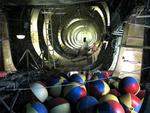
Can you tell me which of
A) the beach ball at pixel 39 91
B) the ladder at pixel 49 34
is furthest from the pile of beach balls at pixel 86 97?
the ladder at pixel 49 34

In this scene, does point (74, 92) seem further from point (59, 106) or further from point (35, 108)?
point (35, 108)


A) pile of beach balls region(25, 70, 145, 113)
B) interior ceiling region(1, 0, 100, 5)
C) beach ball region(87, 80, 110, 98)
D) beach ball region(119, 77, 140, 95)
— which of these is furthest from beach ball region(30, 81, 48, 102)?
interior ceiling region(1, 0, 100, 5)

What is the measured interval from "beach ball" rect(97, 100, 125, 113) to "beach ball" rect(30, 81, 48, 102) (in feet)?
4.44

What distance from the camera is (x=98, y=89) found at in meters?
6.60

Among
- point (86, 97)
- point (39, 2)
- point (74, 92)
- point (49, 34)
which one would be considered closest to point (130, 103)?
point (86, 97)

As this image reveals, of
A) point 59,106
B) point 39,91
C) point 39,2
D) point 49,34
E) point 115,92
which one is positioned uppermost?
point 39,2

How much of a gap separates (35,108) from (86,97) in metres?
1.02

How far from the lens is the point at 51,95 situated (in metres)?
6.77

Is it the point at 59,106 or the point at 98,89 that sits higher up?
the point at 98,89

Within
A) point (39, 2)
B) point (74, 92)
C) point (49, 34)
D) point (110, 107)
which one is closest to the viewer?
point (110, 107)

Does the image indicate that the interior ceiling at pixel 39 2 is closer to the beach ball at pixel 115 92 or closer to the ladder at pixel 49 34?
the ladder at pixel 49 34

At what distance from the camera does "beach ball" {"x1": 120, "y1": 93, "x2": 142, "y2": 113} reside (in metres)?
5.93

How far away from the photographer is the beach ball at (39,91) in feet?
20.6

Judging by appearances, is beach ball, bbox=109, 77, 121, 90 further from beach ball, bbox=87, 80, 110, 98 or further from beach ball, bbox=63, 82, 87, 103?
beach ball, bbox=63, 82, 87, 103
